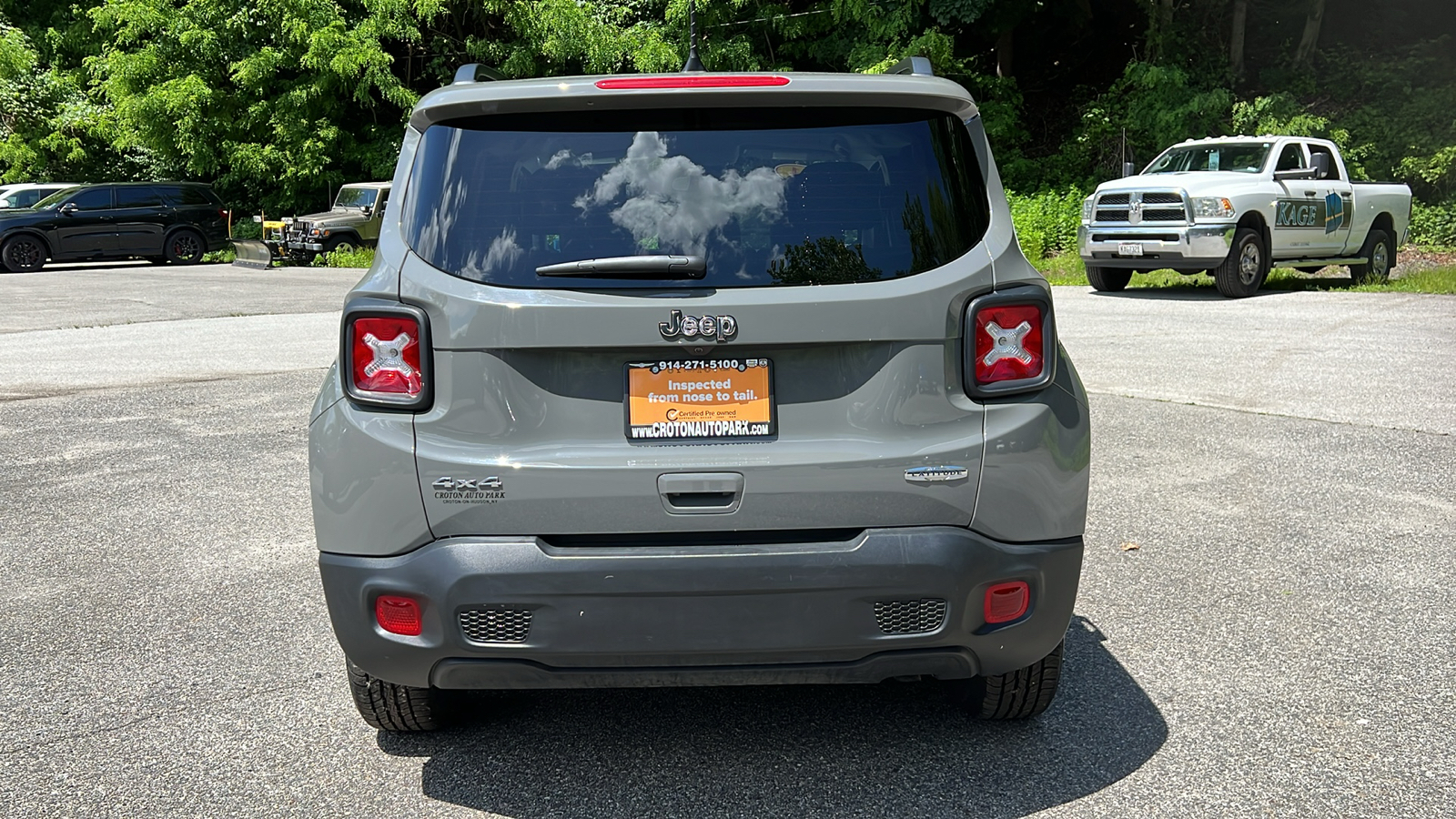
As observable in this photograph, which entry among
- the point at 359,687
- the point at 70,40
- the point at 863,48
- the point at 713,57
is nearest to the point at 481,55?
the point at 713,57

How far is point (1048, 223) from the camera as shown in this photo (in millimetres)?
23750

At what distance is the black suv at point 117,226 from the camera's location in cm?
2709

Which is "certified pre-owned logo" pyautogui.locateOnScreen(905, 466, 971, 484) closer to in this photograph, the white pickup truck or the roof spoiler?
the roof spoiler

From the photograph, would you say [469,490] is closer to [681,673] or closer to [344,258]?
[681,673]

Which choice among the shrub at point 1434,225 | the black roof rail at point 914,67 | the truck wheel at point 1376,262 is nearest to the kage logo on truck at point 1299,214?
the truck wheel at point 1376,262

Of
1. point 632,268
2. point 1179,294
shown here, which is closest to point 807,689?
point 632,268

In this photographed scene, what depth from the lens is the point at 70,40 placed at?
122 ft

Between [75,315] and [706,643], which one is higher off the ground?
[706,643]

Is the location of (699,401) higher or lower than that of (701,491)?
higher

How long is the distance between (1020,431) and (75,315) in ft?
52.7

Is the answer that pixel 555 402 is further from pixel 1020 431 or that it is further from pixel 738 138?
→ pixel 1020 431

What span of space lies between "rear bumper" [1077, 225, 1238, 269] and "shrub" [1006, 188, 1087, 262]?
546 centimetres

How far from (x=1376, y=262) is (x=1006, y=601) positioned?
1828cm

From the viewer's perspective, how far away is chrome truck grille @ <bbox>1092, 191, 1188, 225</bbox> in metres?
16.4
